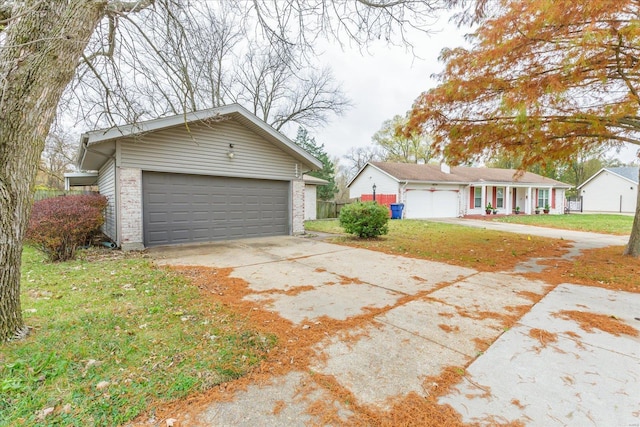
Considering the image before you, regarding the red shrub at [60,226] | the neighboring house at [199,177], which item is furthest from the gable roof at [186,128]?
the red shrub at [60,226]

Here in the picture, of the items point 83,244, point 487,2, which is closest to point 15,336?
point 83,244

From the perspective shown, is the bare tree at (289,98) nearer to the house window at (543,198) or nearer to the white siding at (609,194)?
the house window at (543,198)

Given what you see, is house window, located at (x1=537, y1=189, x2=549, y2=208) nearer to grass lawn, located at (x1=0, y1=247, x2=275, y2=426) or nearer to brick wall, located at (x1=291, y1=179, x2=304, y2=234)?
brick wall, located at (x1=291, y1=179, x2=304, y2=234)

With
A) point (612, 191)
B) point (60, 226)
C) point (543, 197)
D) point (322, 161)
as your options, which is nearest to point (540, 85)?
point (60, 226)

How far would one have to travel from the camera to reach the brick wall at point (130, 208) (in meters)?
7.44

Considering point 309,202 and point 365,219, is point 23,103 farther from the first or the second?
point 309,202

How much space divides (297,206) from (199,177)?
11.6ft

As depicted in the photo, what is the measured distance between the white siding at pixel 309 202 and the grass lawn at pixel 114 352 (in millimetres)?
14509

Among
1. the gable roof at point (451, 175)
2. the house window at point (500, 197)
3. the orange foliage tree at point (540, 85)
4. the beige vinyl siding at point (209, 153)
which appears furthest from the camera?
the house window at point (500, 197)

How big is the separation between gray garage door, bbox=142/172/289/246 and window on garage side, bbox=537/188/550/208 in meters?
25.3

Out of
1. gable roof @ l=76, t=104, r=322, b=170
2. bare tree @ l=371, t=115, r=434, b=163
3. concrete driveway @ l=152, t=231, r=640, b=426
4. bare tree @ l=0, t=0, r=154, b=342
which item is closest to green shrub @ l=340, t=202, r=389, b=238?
gable roof @ l=76, t=104, r=322, b=170

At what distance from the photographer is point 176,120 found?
24.9ft

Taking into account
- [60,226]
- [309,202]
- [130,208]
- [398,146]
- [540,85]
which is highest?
[398,146]

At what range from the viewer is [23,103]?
2.61 meters
